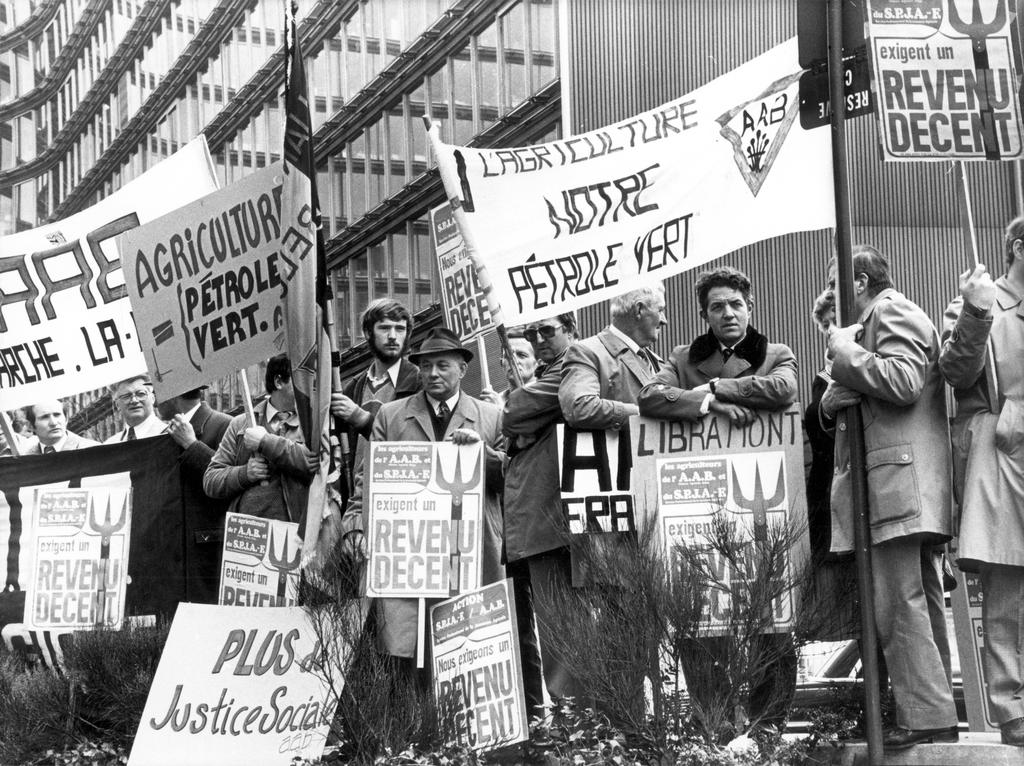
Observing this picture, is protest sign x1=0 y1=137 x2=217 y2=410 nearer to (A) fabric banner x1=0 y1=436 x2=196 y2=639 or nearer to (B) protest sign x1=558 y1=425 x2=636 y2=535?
(A) fabric banner x1=0 y1=436 x2=196 y2=639

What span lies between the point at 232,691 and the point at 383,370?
2191 mm

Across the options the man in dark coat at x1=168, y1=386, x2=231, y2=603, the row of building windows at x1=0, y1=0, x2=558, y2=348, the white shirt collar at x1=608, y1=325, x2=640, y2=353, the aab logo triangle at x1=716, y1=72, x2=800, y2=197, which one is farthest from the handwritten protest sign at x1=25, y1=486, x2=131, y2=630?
the row of building windows at x1=0, y1=0, x2=558, y2=348

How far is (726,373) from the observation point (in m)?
7.63

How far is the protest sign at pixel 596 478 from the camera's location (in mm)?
7660

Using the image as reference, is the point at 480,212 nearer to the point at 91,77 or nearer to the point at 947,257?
the point at 947,257

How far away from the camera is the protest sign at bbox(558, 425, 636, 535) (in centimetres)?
766

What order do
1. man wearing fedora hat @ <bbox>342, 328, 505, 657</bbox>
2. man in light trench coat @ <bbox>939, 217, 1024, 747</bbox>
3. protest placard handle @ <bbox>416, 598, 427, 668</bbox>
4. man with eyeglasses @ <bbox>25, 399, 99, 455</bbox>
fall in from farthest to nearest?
man with eyeglasses @ <bbox>25, 399, 99, 455</bbox>, man wearing fedora hat @ <bbox>342, 328, 505, 657</bbox>, protest placard handle @ <bbox>416, 598, 427, 668</bbox>, man in light trench coat @ <bbox>939, 217, 1024, 747</bbox>

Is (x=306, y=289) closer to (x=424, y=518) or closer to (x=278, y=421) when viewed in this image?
(x=278, y=421)

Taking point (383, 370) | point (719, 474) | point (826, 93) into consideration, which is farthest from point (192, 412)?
point (826, 93)

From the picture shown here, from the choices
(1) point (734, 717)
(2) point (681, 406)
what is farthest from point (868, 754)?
(2) point (681, 406)

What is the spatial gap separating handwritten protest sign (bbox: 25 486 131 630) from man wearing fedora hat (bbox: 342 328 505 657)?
1.71 m

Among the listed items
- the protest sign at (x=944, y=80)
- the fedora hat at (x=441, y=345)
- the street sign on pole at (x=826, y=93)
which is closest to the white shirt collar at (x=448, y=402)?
the fedora hat at (x=441, y=345)

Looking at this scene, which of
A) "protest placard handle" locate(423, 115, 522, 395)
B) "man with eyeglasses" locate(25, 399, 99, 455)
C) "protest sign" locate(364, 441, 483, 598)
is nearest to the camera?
"protest sign" locate(364, 441, 483, 598)

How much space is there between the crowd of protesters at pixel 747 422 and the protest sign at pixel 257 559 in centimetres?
20
